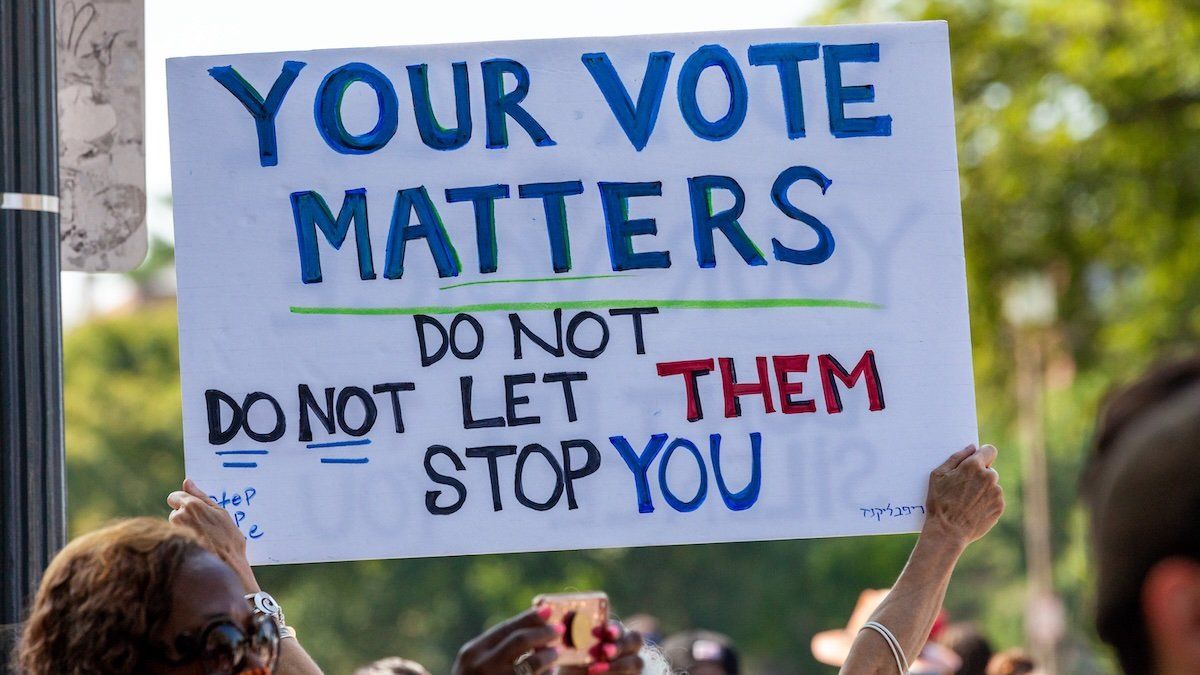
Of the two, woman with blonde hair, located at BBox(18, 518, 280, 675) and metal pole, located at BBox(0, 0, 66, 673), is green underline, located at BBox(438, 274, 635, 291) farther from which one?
woman with blonde hair, located at BBox(18, 518, 280, 675)

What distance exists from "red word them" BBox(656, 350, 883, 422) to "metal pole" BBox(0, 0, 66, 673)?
1.19 meters

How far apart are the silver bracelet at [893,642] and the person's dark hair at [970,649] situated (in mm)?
3076

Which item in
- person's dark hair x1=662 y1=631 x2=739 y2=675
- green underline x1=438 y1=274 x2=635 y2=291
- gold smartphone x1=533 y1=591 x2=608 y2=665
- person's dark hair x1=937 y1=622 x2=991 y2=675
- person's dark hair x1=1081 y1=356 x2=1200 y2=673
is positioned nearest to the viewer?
person's dark hair x1=1081 y1=356 x2=1200 y2=673

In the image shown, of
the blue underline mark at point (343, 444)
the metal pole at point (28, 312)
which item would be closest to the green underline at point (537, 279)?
the blue underline mark at point (343, 444)

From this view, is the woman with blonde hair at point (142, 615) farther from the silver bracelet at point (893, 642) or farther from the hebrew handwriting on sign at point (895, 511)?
the hebrew handwriting on sign at point (895, 511)

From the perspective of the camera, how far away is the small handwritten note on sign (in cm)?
308

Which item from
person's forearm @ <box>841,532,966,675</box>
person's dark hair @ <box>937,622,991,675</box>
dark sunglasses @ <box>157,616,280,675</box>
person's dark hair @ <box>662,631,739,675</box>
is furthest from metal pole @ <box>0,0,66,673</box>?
person's dark hair @ <box>937,622,991,675</box>

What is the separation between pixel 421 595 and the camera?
31.0 metres

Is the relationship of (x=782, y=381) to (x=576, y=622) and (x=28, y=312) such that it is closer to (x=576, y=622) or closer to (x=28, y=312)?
(x=576, y=622)

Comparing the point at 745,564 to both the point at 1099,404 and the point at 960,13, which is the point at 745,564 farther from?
the point at 1099,404

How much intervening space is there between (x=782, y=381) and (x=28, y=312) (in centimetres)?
146

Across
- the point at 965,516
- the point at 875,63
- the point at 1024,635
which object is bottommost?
the point at 1024,635

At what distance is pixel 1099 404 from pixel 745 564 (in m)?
31.4

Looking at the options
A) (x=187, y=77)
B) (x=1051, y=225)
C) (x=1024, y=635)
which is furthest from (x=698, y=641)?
(x=1024, y=635)
